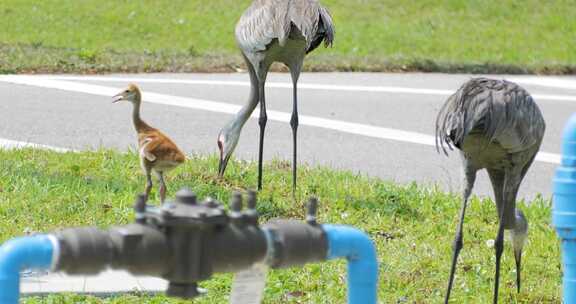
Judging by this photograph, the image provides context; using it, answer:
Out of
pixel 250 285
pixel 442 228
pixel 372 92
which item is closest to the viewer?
pixel 250 285

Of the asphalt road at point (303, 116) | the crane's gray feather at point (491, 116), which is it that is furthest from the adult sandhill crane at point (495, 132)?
the asphalt road at point (303, 116)

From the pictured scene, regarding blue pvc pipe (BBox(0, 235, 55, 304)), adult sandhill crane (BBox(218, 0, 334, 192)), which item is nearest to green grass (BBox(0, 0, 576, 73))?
adult sandhill crane (BBox(218, 0, 334, 192))

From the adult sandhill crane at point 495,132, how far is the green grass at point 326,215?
0.39m

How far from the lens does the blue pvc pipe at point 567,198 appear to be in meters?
4.48

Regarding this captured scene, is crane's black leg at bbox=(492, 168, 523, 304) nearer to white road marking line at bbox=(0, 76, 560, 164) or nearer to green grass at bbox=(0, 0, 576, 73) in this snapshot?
white road marking line at bbox=(0, 76, 560, 164)

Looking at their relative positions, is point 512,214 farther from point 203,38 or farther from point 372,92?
point 203,38

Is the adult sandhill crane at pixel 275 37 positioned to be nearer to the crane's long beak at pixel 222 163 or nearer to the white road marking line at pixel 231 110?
the crane's long beak at pixel 222 163

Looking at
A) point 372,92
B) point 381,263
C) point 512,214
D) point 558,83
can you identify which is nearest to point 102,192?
point 381,263

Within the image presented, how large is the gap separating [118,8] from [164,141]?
10666 millimetres

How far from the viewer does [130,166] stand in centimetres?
845

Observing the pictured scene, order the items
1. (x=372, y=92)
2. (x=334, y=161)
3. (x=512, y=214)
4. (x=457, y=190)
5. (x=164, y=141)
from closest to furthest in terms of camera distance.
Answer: (x=512, y=214) → (x=164, y=141) → (x=457, y=190) → (x=334, y=161) → (x=372, y=92)

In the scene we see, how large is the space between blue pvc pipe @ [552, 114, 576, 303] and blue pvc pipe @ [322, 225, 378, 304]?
1611 mm

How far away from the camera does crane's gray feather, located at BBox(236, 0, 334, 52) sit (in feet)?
25.6

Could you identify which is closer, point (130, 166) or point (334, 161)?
point (130, 166)
